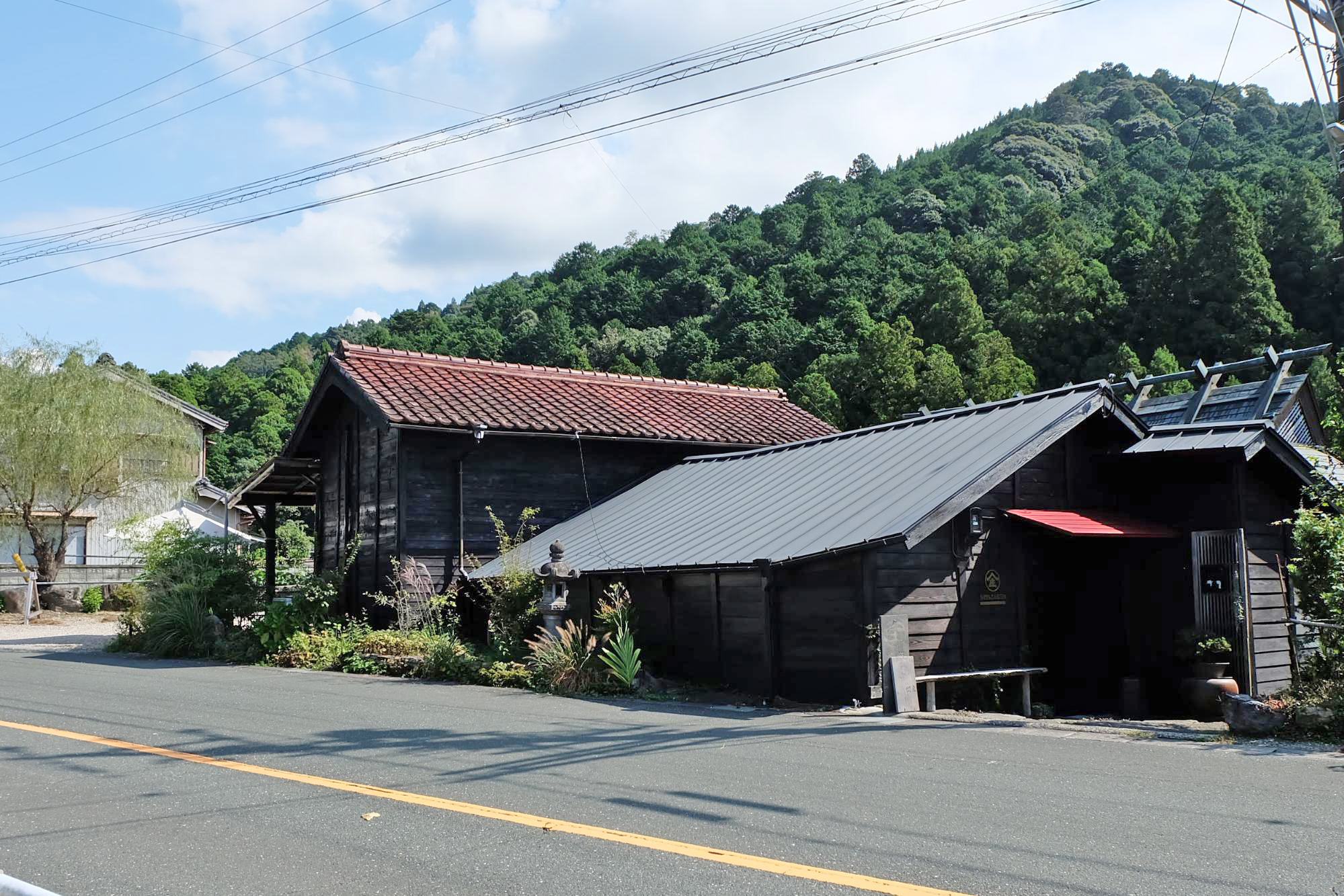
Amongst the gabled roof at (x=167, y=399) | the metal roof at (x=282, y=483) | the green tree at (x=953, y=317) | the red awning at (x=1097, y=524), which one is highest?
the green tree at (x=953, y=317)

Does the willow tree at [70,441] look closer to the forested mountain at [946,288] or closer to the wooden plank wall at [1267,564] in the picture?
the forested mountain at [946,288]

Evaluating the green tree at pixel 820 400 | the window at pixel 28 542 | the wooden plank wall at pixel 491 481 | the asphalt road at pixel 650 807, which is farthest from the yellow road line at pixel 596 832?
the green tree at pixel 820 400

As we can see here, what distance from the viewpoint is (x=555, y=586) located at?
1557cm

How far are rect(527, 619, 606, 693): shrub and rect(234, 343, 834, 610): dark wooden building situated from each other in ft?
17.7

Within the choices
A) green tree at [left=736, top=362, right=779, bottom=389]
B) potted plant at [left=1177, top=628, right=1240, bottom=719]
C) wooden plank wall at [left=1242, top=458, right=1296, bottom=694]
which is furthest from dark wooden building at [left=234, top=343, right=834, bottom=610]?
green tree at [left=736, top=362, right=779, bottom=389]

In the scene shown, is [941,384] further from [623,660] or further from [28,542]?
[623,660]

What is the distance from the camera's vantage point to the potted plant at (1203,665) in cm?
1403

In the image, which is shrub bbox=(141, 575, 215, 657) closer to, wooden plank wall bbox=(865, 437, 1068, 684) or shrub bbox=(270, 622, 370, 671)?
shrub bbox=(270, 622, 370, 671)

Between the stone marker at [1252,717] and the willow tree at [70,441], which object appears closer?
the stone marker at [1252,717]

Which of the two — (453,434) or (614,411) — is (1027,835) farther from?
(614,411)

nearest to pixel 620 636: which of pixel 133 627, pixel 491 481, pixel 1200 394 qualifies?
pixel 491 481

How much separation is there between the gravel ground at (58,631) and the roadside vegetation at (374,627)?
160 centimetres

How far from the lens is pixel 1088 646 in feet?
49.9

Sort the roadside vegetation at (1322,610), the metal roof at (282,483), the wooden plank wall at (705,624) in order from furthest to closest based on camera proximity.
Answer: the metal roof at (282,483), the wooden plank wall at (705,624), the roadside vegetation at (1322,610)
